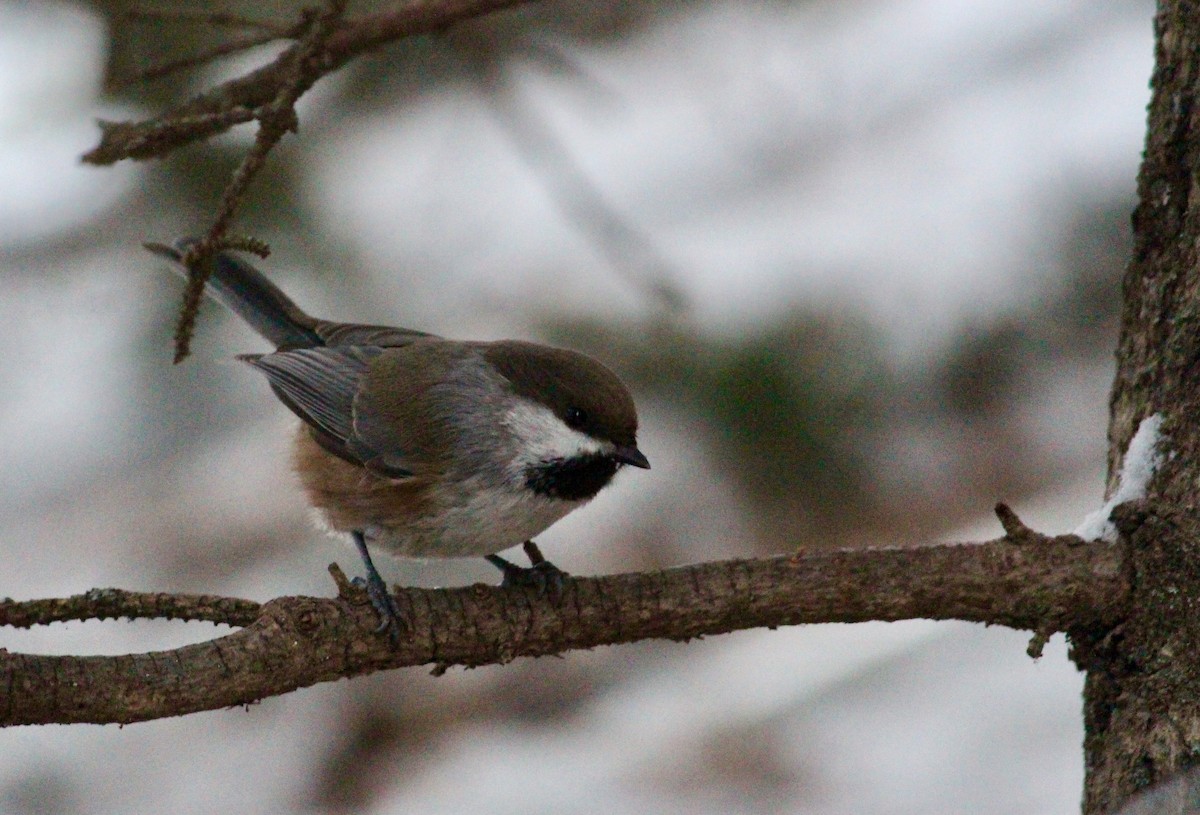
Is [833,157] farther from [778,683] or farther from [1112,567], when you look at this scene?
[1112,567]

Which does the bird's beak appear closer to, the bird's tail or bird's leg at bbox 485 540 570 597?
bird's leg at bbox 485 540 570 597

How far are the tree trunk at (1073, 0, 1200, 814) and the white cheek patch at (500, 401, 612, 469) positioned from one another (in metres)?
1.17

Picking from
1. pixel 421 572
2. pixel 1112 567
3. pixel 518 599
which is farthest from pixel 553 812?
pixel 1112 567

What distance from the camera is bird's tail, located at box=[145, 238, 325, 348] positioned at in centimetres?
372

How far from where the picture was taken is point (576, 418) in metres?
2.92

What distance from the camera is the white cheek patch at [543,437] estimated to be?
114 inches

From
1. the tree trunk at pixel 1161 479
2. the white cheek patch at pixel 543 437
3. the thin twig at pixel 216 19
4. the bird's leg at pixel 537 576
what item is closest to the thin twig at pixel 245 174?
the thin twig at pixel 216 19

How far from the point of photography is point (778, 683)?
15.6ft

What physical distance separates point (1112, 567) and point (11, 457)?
4.68 metres

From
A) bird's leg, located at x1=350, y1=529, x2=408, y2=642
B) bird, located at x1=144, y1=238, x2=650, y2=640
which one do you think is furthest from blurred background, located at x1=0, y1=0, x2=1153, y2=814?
bird's leg, located at x1=350, y1=529, x2=408, y2=642

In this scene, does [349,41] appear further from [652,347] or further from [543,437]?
[652,347]

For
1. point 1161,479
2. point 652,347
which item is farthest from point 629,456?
point 652,347

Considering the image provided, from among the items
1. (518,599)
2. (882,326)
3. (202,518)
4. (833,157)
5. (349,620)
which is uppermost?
(833,157)

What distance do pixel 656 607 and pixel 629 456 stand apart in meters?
0.73
